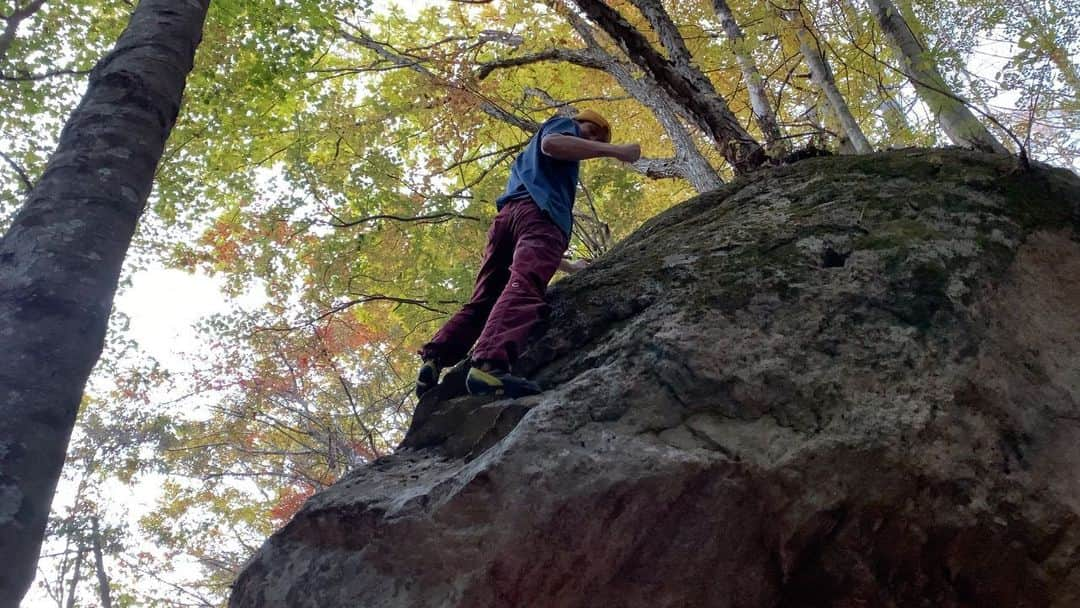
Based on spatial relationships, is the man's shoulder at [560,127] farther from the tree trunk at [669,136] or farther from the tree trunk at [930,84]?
the tree trunk at [669,136]

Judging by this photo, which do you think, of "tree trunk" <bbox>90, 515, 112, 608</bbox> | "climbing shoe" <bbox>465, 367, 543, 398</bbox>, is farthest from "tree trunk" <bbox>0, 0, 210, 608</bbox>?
"tree trunk" <bbox>90, 515, 112, 608</bbox>

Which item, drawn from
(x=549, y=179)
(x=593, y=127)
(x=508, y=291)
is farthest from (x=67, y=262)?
(x=593, y=127)

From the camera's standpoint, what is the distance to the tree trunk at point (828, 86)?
226 inches

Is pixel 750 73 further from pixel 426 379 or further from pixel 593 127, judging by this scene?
pixel 426 379

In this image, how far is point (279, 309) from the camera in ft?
38.1

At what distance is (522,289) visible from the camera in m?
3.22

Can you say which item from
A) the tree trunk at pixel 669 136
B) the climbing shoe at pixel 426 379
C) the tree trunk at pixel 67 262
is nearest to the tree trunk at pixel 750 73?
the tree trunk at pixel 669 136

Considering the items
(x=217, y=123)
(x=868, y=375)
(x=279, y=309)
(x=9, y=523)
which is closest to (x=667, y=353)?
(x=868, y=375)

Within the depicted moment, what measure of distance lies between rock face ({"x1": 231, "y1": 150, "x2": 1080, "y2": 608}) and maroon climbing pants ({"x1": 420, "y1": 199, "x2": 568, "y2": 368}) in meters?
0.26

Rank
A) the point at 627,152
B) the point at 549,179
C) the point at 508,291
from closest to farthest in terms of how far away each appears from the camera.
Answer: the point at 508,291
the point at 627,152
the point at 549,179

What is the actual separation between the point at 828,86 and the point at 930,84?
1630 millimetres

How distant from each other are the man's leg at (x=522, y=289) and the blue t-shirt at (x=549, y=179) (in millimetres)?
69

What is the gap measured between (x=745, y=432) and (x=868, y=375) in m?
Result: 0.52

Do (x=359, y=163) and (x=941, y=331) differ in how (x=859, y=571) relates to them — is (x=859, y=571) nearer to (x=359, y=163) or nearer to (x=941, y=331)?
(x=941, y=331)
